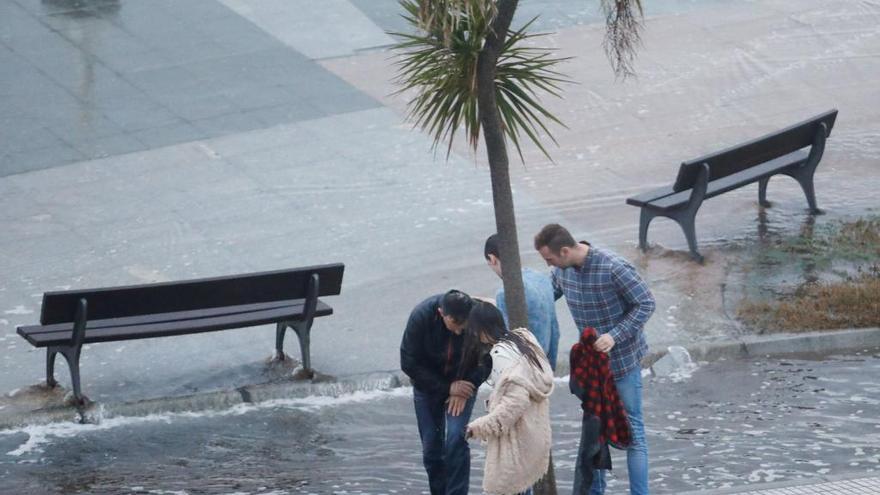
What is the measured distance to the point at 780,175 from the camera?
13.6m

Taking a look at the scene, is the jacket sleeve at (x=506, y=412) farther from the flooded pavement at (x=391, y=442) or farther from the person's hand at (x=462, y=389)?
the flooded pavement at (x=391, y=442)

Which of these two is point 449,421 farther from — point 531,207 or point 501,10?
point 531,207

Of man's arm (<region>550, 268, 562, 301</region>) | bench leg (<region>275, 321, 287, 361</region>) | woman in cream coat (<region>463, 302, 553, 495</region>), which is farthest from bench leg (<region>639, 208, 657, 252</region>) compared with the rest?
woman in cream coat (<region>463, 302, 553, 495</region>)

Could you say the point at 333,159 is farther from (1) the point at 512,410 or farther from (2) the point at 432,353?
(1) the point at 512,410

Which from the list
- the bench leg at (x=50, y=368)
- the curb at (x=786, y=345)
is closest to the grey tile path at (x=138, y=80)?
the bench leg at (x=50, y=368)

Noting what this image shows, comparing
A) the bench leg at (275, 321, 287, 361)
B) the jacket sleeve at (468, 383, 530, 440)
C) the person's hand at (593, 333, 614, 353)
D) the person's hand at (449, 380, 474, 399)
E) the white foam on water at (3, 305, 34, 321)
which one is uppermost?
the person's hand at (593, 333, 614, 353)

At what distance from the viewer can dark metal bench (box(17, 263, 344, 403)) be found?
880 centimetres

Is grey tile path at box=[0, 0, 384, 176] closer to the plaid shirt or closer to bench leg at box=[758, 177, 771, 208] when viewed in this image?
bench leg at box=[758, 177, 771, 208]

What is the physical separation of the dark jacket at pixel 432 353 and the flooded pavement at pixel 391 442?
968mm

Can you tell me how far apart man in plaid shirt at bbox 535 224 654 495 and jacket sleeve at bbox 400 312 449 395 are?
0.73m

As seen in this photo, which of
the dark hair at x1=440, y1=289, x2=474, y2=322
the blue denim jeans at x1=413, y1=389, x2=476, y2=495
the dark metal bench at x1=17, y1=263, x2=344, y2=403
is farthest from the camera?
the dark metal bench at x1=17, y1=263, x2=344, y2=403

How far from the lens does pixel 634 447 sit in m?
7.03

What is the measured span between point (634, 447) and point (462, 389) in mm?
945

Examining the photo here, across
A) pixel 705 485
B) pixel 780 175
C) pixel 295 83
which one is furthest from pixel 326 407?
pixel 295 83
